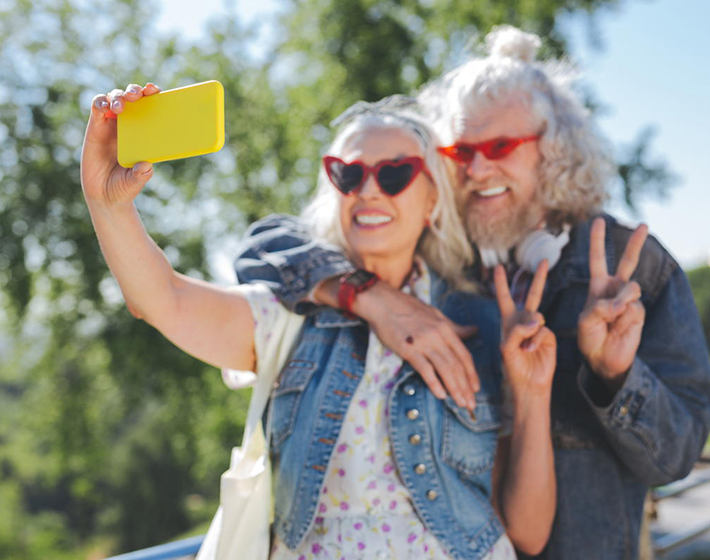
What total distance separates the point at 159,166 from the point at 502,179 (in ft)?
33.4

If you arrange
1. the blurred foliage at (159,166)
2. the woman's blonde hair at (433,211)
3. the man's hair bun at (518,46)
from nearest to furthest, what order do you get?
the woman's blonde hair at (433,211) → the man's hair bun at (518,46) → the blurred foliage at (159,166)

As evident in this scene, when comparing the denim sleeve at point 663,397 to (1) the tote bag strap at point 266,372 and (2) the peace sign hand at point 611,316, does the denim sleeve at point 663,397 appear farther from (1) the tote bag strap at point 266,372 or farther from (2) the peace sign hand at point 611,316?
(1) the tote bag strap at point 266,372

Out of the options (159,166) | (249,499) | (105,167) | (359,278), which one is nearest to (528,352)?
(359,278)

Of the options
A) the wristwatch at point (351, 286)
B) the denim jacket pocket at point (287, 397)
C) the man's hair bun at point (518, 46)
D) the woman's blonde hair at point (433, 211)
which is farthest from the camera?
the man's hair bun at point (518, 46)

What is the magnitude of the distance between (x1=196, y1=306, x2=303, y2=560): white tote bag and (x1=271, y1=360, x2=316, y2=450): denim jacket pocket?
0.03 m

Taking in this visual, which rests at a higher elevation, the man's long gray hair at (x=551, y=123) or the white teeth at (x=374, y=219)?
the man's long gray hair at (x=551, y=123)

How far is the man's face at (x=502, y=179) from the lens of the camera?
2.39m

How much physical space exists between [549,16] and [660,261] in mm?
9923

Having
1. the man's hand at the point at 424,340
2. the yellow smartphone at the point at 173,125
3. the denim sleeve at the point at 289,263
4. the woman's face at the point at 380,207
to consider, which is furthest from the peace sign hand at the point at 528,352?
the yellow smartphone at the point at 173,125

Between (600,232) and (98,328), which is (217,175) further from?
(600,232)

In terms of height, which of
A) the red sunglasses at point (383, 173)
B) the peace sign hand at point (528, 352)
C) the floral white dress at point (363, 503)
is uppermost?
the red sunglasses at point (383, 173)

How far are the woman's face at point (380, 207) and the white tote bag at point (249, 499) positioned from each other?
0.45 meters

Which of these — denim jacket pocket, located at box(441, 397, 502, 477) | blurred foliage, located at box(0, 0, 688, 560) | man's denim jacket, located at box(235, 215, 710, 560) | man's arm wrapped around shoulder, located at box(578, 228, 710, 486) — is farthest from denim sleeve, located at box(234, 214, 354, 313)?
blurred foliage, located at box(0, 0, 688, 560)

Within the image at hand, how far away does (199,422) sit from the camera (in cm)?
1316
